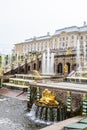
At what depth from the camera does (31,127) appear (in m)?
10.8

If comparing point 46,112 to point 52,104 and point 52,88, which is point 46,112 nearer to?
point 52,104

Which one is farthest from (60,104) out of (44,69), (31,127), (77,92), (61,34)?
(61,34)

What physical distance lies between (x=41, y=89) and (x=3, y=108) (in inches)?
116

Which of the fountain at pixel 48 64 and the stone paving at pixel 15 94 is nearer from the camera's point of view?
the stone paving at pixel 15 94

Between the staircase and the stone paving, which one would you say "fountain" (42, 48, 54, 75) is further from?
the stone paving

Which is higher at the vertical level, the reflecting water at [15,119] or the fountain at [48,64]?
the fountain at [48,64]

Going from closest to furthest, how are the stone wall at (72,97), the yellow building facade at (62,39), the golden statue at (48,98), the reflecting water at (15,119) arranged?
the reflecting water at (15,119)
the stone wall at (72,97)
the golden statue at (48,98)
the yellow building facade at (62,39)

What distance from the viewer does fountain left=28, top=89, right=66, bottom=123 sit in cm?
1191

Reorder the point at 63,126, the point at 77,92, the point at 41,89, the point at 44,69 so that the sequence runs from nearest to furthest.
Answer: the point at 63,126
the point at 77,92
the point at 41,89
the point at 44,69

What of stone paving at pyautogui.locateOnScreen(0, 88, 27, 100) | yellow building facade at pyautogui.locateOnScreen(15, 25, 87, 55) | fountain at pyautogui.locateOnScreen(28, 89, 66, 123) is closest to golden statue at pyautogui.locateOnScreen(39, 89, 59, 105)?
fountain at pyautogui.locateOnScreen(28, 89, 66, 123)

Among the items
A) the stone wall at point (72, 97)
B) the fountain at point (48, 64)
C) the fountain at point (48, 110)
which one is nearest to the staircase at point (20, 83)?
the fountain at point (48, 64)

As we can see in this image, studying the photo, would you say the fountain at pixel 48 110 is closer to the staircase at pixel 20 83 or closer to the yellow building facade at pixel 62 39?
the staircase at pixel 20 83

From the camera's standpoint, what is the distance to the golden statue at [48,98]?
1243cm

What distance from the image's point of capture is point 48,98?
12680 mm
